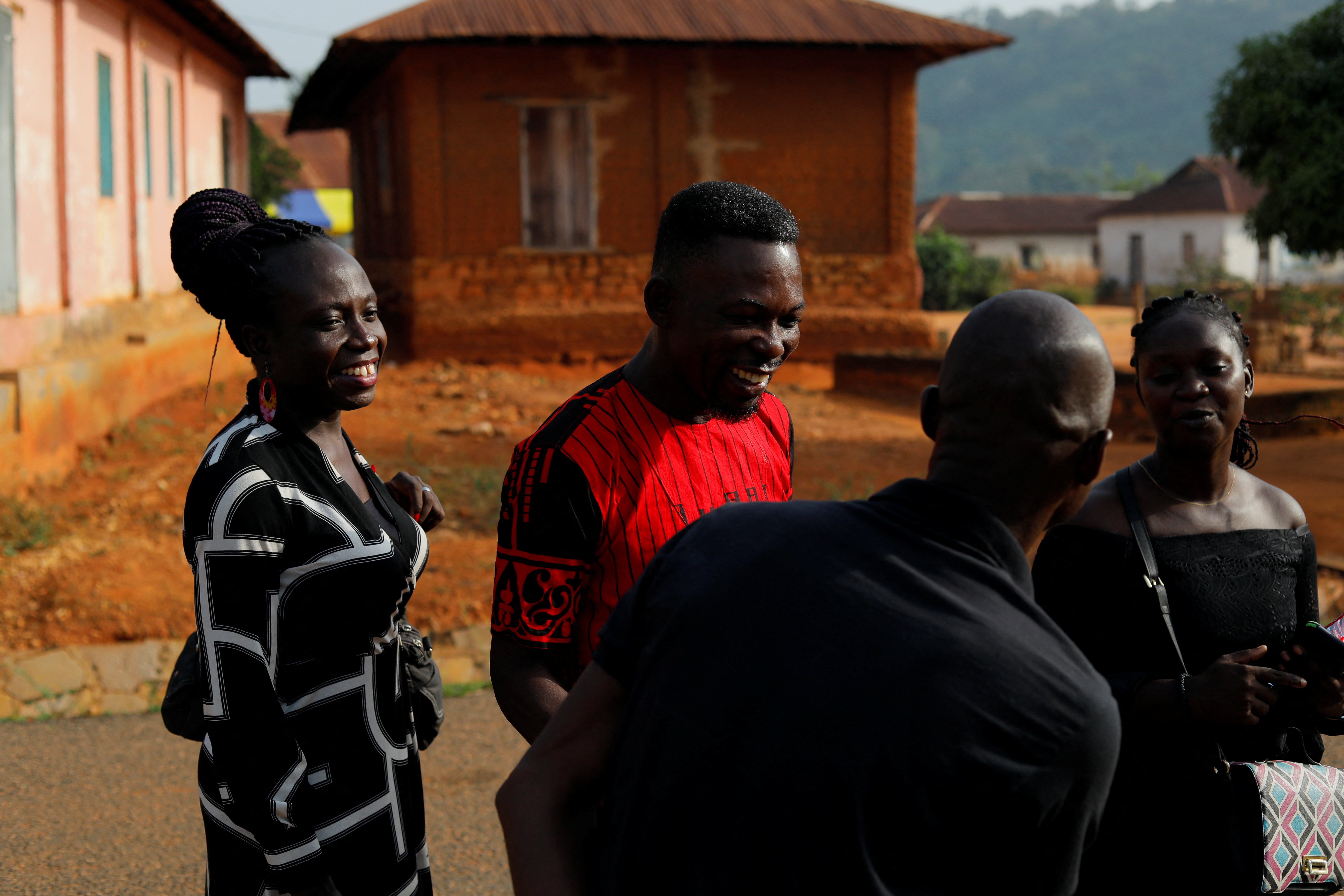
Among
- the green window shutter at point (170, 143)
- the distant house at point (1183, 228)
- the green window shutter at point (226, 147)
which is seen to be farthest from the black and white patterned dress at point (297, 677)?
the distant house at point (1183, 228)

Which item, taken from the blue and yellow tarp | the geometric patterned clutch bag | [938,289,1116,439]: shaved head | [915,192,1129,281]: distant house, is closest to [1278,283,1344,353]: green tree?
the geometric patterned clutch bag

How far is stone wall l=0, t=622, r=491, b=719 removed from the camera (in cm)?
531

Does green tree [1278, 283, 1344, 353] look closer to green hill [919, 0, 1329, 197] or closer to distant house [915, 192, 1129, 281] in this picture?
distant house [915, 192, 1129, 281]

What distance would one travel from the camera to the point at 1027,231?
51.0 meters

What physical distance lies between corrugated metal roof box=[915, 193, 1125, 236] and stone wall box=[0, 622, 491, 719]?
151 feet

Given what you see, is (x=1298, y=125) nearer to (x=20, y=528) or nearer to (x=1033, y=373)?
(x=20, y=528)

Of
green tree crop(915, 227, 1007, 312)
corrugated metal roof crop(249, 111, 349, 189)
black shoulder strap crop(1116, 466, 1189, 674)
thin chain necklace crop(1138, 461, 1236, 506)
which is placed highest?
corrugated metal roof crop(249, 111, 349, 189)

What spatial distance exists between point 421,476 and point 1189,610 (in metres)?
6.63

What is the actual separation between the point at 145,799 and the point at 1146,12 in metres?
194

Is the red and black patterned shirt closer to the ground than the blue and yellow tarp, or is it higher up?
closer to the ground

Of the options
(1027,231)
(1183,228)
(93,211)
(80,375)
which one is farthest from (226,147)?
(1027,231)

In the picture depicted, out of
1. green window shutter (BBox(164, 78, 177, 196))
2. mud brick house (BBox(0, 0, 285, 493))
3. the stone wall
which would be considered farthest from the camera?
green window shutter (BBox(164, 78, 177, 196))

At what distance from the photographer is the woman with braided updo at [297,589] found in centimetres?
200

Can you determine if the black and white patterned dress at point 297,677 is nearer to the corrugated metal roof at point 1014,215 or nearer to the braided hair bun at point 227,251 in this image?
the braided hair bun at point 227,251
